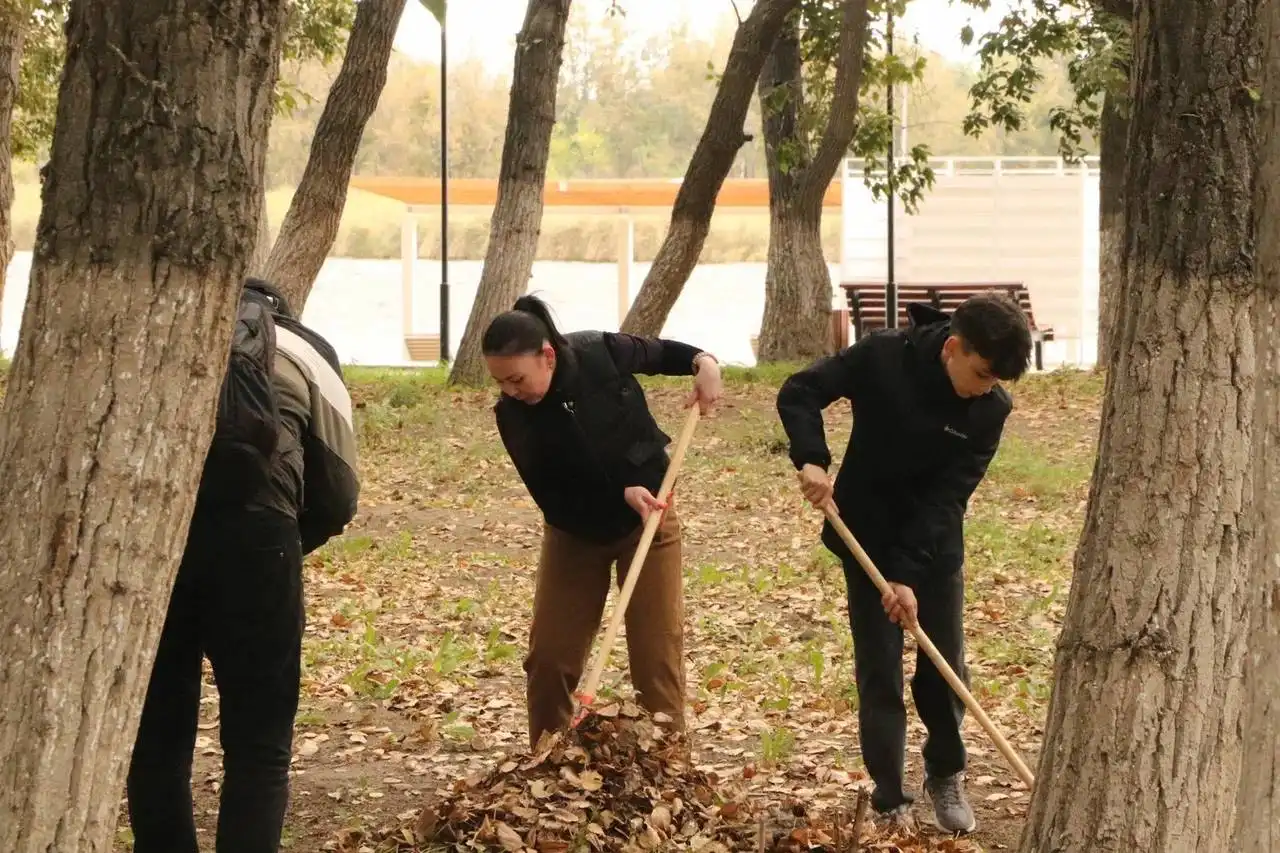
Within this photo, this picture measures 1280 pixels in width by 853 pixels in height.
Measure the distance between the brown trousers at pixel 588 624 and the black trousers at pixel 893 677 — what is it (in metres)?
0.57

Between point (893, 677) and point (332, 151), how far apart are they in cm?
841

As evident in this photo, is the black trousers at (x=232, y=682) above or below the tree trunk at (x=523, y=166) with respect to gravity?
below

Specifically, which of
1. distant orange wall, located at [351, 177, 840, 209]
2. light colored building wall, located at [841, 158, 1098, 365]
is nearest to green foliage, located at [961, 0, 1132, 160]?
light colored building wall, located at [841, 158, 1098, 365]

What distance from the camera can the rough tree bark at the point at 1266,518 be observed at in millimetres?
3525

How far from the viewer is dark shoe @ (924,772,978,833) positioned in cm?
529

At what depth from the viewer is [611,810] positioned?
14.8 feet

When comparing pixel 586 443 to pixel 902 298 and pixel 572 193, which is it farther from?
pixel 572 193

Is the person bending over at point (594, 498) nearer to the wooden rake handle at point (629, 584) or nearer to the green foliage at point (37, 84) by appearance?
the wooden rake handle at point (629, 584)

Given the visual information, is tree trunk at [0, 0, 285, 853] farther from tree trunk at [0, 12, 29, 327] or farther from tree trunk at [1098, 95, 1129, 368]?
tree trunk at [1098, 95, 1129, 368]

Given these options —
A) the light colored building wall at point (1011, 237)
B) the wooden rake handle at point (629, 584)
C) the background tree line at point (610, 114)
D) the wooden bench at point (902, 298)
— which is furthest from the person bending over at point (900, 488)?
the background tree line at point (610, 114)

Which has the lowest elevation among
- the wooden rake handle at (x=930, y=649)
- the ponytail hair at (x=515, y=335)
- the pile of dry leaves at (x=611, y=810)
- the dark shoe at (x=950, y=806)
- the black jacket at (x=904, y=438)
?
the dark shoe at (x=950, y=806)

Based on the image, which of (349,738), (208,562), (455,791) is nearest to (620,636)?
(349,738)

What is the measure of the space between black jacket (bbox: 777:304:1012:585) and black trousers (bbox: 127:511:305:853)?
1775 mm

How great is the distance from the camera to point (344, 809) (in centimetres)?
560
